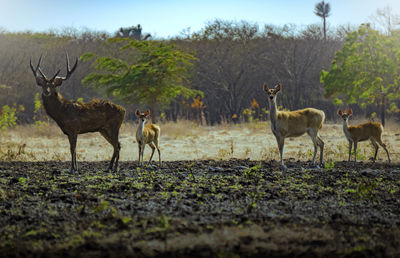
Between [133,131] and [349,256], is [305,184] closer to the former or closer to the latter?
[349,256]

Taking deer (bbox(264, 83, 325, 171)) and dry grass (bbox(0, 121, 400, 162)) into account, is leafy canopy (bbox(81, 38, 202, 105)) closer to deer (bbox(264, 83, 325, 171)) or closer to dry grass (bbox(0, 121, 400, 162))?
dry grass (bbox(0, 121, 400, 162))

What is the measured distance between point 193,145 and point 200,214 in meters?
10.5

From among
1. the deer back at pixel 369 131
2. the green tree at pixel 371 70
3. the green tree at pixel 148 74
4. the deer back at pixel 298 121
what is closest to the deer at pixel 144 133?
the deer back at pixel 298 121

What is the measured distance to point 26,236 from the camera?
16.7ft

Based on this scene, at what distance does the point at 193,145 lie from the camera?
1633 cm

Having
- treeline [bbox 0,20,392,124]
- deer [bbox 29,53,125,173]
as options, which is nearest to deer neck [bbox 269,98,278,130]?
deer [bbox 29,53,125,173]

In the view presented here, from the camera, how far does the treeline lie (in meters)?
29.6


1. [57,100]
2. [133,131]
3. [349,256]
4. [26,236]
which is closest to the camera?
[349,256]

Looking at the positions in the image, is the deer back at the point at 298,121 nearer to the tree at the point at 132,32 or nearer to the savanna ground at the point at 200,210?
the savanna ground at the point at 200,210

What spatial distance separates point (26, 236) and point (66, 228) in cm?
41

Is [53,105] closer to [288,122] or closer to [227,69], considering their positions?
[288,122]

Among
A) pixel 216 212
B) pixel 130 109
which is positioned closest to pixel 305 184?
pixel 216 212

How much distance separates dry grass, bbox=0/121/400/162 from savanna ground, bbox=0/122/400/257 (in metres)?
1.90

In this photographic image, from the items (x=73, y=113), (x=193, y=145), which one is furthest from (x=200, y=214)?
(x=193, y=145)
